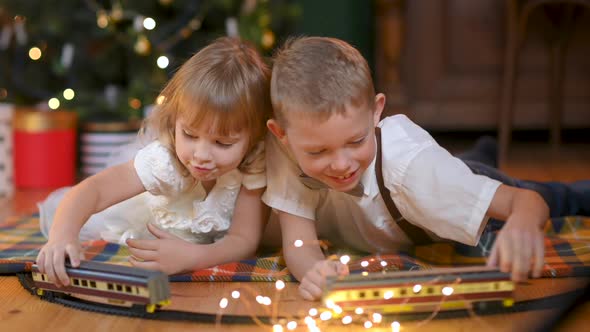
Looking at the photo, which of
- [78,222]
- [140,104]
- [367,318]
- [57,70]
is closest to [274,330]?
[367,318]

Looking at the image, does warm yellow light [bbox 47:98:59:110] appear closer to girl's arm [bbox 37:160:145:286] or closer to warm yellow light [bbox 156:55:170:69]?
warm yellow light [bbox 156:55:170:69]

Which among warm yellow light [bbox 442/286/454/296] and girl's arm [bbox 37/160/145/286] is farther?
girl's arm [bbox 37/160/145/286]

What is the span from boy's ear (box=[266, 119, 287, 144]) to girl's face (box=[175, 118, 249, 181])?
7 centimetres

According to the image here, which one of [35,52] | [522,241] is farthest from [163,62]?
[522,241]

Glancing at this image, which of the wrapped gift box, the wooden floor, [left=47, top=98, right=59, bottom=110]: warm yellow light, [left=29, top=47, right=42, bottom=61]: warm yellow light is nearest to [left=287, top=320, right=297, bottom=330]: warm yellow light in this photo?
the wooden floor

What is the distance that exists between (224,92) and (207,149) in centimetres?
9

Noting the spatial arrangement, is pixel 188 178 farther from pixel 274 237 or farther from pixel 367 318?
pixel 367 318

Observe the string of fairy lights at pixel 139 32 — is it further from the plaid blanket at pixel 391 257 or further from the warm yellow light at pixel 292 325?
the warm yellow light at pixel 292 325

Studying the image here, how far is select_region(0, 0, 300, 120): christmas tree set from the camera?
104 inches

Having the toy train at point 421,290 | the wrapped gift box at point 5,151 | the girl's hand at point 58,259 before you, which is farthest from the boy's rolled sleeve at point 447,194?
the wrapped gift box at point 5,151

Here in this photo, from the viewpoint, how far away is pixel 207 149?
1.22 m

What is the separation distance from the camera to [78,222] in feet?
4.04

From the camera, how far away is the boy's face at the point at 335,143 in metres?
1.09

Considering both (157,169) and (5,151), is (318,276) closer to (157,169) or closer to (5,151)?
(157,169)
